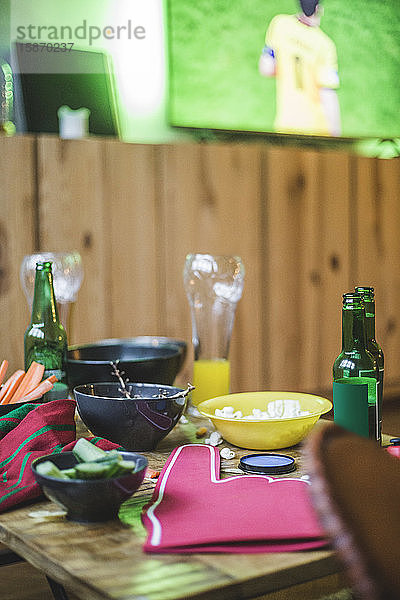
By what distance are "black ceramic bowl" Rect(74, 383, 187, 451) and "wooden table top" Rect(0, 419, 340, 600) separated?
11.0 inches

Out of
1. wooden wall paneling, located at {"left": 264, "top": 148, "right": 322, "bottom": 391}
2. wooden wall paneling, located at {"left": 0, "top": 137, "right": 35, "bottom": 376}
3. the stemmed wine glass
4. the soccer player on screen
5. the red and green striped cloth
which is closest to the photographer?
the red and green striped cloth

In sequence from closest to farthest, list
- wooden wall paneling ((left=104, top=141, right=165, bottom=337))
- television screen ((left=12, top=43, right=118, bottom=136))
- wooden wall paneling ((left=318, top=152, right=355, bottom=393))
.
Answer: wooden wall paneling ((left=104, top=141, right=165, bottom=337)) → television screen ((left=12, top=43, right=118, bottom=136)) → wooden wall paneling ((left=318, top=152, right=355, bottom=393))

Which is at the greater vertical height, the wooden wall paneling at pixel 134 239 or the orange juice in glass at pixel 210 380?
the wooden wall paneling at pixel 134 239

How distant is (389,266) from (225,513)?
3041mm

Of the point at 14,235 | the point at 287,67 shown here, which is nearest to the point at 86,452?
the point at 14,235

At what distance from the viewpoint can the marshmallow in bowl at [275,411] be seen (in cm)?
123

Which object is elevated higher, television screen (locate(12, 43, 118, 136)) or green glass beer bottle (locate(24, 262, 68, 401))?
television screen (locate(12, 43, 118, 136))

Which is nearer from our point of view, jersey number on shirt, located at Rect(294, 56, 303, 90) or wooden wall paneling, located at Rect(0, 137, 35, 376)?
wooden wall paneling, located at Rect(0, 137, 35, 376)

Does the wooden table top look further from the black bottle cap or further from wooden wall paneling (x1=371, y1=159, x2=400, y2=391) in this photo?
wooden wall paneling (x1=371, y1=159, x2=400, y2=391)

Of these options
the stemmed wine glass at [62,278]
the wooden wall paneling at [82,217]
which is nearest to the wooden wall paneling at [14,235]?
the wooden wall paneling at [82,217]

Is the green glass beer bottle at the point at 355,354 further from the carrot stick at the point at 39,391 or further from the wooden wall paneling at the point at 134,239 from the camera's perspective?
the wooden wall paneling at the point at 134,239

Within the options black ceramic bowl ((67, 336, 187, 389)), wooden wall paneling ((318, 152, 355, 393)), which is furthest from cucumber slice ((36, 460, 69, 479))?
wooden wall paneling ((318, 152, 355, 393))

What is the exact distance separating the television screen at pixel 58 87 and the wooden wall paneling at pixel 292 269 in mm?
758

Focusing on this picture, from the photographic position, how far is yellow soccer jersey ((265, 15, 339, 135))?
12.9 ft
